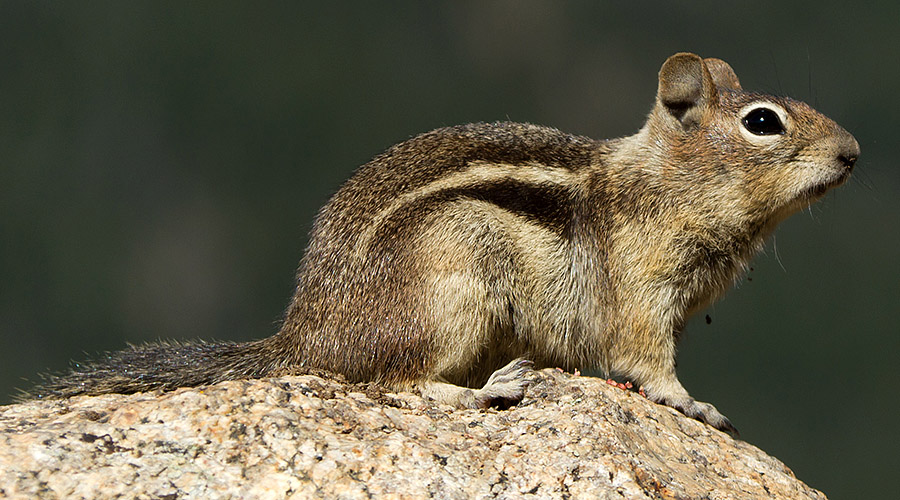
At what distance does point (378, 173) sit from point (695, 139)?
5.26 feet

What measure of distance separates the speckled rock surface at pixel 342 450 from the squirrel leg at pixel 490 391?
90 millimetres

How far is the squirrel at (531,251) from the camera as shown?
3.63 m

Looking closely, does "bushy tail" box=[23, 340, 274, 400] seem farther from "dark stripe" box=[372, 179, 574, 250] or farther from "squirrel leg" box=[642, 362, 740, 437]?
"squirrel leg" box=[642, 362, 740, 437]

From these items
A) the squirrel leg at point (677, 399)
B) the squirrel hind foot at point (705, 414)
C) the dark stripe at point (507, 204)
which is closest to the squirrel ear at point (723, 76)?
the dark stripe at point (507, 204)

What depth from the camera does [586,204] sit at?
4.32 metres

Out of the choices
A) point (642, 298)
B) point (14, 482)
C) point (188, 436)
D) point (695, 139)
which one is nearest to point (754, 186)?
point (695, 139)

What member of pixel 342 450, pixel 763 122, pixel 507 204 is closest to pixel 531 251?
pixel 507 204

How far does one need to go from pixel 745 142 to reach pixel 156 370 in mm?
2878

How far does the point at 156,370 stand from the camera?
370cm

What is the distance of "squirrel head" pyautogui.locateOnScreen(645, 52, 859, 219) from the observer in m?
4.20

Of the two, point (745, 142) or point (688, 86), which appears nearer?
point (745, 142)

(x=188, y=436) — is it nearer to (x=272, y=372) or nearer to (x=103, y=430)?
(x=103, y=430)

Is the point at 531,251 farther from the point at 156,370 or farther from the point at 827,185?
the point at 156,370

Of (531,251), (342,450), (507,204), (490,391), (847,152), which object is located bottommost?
(342,450)
